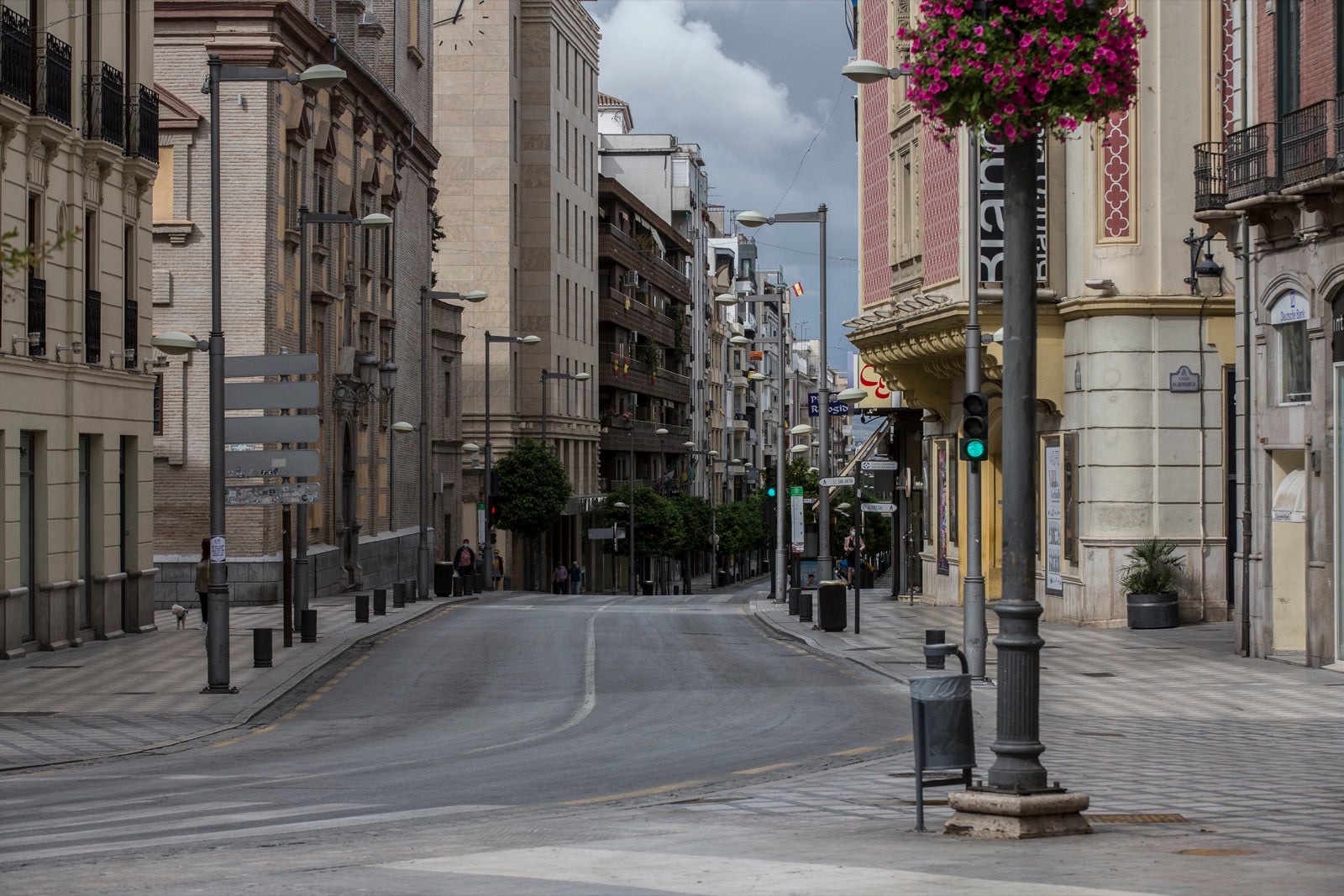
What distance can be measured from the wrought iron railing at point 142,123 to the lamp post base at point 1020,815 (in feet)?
86.0

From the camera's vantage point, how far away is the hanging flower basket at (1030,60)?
1059cm

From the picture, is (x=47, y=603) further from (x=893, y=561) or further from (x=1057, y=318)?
(x=893, y=561)

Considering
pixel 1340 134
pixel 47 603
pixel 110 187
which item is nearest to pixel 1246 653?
pixel 1340 134

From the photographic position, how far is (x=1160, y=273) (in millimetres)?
33125

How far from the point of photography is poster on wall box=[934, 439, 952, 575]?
139 feet

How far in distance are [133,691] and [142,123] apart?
552 inches

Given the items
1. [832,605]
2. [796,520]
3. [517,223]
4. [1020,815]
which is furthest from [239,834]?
[517,223]

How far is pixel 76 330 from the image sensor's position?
30734 mm

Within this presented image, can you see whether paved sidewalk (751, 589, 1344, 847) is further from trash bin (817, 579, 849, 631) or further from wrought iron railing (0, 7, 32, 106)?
wrought iron railing (0, 7, 32, 106)

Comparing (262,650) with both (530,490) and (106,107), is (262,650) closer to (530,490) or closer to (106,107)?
(106,107)

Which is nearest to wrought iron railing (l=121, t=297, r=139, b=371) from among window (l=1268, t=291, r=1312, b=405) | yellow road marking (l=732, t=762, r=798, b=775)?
window (l=1268, t=291, r=1312, b=405)

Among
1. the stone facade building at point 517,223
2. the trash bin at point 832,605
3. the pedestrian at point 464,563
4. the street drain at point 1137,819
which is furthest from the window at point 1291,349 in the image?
the stone facade building at point 517,223

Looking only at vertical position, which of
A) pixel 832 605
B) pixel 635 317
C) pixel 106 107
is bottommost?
pixel 832 605

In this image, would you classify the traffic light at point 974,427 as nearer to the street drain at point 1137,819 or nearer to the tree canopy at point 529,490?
Answer: the street drain at point 1137,819
